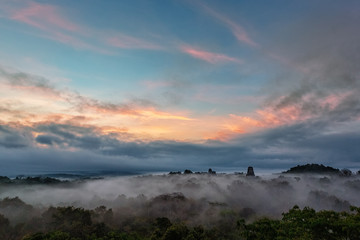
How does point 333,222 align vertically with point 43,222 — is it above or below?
above

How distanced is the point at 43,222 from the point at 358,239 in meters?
115

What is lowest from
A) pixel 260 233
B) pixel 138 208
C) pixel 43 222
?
pixel 138 208

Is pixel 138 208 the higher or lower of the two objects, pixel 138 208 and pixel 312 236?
the lower

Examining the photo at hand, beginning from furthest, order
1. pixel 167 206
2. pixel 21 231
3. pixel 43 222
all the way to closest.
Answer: pixel 167 206
pixel 43 222
pixel 21 231

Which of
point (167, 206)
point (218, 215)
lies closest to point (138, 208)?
point (167, 206)

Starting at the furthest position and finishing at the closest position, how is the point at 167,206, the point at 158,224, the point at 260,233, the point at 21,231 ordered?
the point at 167,206
the point at 21,231
the point at 158,224
the point at 260,233

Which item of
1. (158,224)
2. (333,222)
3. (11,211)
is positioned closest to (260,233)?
(333,222)

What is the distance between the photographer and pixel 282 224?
104ft

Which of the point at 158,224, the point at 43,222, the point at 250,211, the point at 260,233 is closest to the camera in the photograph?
the point at 260,233

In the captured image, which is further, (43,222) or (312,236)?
(43,222)

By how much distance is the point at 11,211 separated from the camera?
123 m

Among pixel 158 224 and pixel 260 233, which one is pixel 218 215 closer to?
pixel 158 224

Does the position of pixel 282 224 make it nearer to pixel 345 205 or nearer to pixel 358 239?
pixel 358 239

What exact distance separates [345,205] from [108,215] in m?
151
